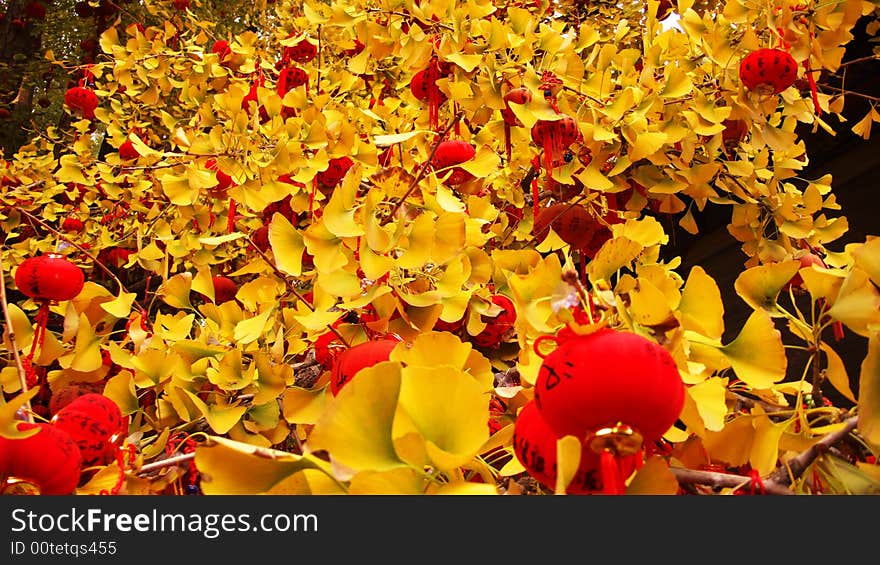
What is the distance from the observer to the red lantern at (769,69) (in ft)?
2.54

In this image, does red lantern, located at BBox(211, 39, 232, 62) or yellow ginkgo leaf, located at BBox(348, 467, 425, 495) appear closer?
yellow ginkgo leaf, located at BBox(348, 467, 425, 495)

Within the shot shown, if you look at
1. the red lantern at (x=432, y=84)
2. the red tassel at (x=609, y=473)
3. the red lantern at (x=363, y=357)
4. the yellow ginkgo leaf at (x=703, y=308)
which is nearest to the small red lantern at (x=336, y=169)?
the red lantern at (x=432, y=84)

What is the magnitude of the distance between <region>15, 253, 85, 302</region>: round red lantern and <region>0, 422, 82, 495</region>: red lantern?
1.39 ft

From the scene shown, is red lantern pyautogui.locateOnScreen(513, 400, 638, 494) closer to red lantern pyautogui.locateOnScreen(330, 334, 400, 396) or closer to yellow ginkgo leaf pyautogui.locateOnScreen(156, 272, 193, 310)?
red lantern pyautogui.locateOnScreen(330, 334, 400, 396)

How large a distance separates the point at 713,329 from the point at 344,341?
0.38 metres

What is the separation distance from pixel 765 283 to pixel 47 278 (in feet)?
2.63

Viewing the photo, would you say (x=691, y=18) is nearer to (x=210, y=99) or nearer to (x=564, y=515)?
(x=564, y=515)

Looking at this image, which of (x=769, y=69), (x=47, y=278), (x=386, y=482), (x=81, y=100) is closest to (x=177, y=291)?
(x=47, y=278)

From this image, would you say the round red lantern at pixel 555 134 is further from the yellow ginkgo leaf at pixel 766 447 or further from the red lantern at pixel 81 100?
the red lantern at pixel 81 100

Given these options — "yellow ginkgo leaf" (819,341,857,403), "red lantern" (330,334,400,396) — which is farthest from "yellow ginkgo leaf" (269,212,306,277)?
"yellow ginkgo leaf" (819,341,857,403)

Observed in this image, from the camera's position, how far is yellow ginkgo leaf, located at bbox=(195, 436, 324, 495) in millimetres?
321

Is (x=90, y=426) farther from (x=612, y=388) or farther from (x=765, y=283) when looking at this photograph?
(x=765, y=283)

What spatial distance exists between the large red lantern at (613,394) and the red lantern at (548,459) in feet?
0.05

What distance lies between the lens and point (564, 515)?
0.32 metres
